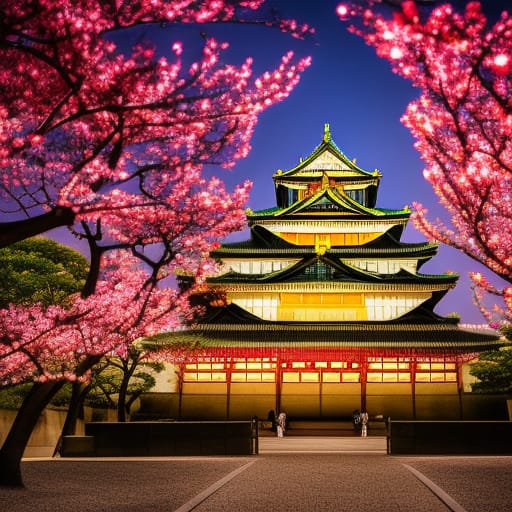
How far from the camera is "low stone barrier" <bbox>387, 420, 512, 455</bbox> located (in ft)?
67.8

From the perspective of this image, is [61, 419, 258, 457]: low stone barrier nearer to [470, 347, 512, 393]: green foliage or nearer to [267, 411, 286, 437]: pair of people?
[267, 411, 286, 437]: pair of people

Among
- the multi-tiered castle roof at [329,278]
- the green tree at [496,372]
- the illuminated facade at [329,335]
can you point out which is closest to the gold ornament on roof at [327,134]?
the multi-tiered castle roof at [329,278]

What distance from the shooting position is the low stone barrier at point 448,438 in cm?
2066

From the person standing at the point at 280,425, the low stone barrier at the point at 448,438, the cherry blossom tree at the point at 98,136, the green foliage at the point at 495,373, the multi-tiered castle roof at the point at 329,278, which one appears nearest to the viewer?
the cherry blossom tree at the point at 98,136

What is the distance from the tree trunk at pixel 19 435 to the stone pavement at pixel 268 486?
17.9 inches

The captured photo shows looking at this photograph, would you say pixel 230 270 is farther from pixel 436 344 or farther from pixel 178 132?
pixel 178 132

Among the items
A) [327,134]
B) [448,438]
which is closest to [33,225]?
[448,438]

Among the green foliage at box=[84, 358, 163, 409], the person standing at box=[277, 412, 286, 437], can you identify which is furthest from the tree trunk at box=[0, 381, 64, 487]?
the person standing at box=[277, 412, 286, 437]

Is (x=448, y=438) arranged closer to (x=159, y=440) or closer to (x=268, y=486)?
(x=159, y=440)

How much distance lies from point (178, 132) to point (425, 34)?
4.76 metres

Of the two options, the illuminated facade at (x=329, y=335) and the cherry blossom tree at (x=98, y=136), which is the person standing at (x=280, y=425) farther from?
the cherry blossom tree at (x=98, y=136)

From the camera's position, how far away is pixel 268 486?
1198 centimetres

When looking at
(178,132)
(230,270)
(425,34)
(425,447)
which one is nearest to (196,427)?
(425,447)

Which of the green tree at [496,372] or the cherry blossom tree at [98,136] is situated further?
the green tree at [496,372]
